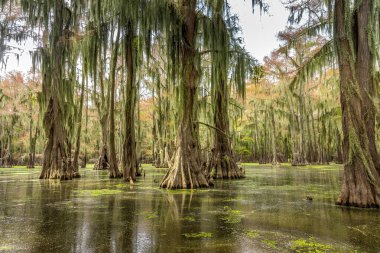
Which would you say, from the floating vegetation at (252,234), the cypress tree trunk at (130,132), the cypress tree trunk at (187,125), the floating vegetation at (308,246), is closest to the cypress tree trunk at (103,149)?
the cypress tree trunk at (130,132)

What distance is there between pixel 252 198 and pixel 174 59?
211 inches

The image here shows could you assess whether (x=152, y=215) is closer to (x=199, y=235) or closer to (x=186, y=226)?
(x=186, y=226)

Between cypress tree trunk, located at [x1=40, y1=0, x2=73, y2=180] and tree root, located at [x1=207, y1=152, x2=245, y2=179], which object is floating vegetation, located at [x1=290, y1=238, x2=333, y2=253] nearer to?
tree root, located at [x1=207, y1=152, x2=245, y2=179]

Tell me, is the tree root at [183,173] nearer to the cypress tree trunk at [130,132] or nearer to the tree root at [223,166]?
the cypress tree trunk at [130,132]

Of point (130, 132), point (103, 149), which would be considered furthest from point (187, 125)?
point (103, 149)

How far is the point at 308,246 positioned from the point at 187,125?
6.78m

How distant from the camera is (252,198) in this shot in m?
7.42

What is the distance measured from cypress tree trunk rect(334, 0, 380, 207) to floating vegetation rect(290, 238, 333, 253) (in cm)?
273

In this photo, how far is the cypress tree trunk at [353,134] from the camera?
225 inches

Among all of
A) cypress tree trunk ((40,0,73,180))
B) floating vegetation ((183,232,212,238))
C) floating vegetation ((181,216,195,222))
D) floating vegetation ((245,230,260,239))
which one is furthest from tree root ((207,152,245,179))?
floating vegetation ((183,232,212,238))

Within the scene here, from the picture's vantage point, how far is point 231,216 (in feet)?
17.2

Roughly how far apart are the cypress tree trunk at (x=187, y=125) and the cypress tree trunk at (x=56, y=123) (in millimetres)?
5828

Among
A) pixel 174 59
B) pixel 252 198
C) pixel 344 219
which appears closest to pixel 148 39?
pixel 174 59

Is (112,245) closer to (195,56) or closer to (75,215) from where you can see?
(75,215)
